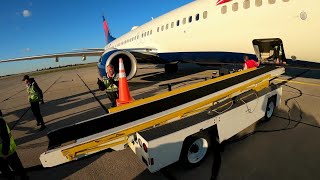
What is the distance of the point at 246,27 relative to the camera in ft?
23.6

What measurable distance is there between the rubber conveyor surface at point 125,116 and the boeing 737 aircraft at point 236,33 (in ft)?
6.64

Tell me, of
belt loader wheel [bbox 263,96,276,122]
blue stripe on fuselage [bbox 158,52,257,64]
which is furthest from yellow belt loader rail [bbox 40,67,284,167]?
blue stripe on fuselage [bbox 158,52,257,64]

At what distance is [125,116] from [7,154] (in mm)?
2011

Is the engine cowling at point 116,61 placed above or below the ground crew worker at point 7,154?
above

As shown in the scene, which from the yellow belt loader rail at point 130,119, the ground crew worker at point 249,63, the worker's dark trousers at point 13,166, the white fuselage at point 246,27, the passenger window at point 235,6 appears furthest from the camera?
the ground crew worker at point 249,63

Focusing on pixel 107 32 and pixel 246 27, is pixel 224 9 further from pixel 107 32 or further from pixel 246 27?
pixel 107 32

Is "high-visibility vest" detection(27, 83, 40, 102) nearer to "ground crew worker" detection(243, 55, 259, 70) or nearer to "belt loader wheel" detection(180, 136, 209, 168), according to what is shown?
"belt loader wheel" detection(180, 136, 209, 168)

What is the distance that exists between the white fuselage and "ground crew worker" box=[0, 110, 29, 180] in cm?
687

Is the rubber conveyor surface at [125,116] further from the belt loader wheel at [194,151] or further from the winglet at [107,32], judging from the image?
the winglet at [107,32]

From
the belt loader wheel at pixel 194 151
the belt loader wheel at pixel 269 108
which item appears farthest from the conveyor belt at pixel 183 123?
the belt loader wheel at pixel 269 108

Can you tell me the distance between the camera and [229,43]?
26.3ft

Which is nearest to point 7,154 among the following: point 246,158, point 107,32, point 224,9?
point 246,158

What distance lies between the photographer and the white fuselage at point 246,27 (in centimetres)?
579

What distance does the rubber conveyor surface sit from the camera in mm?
3508
